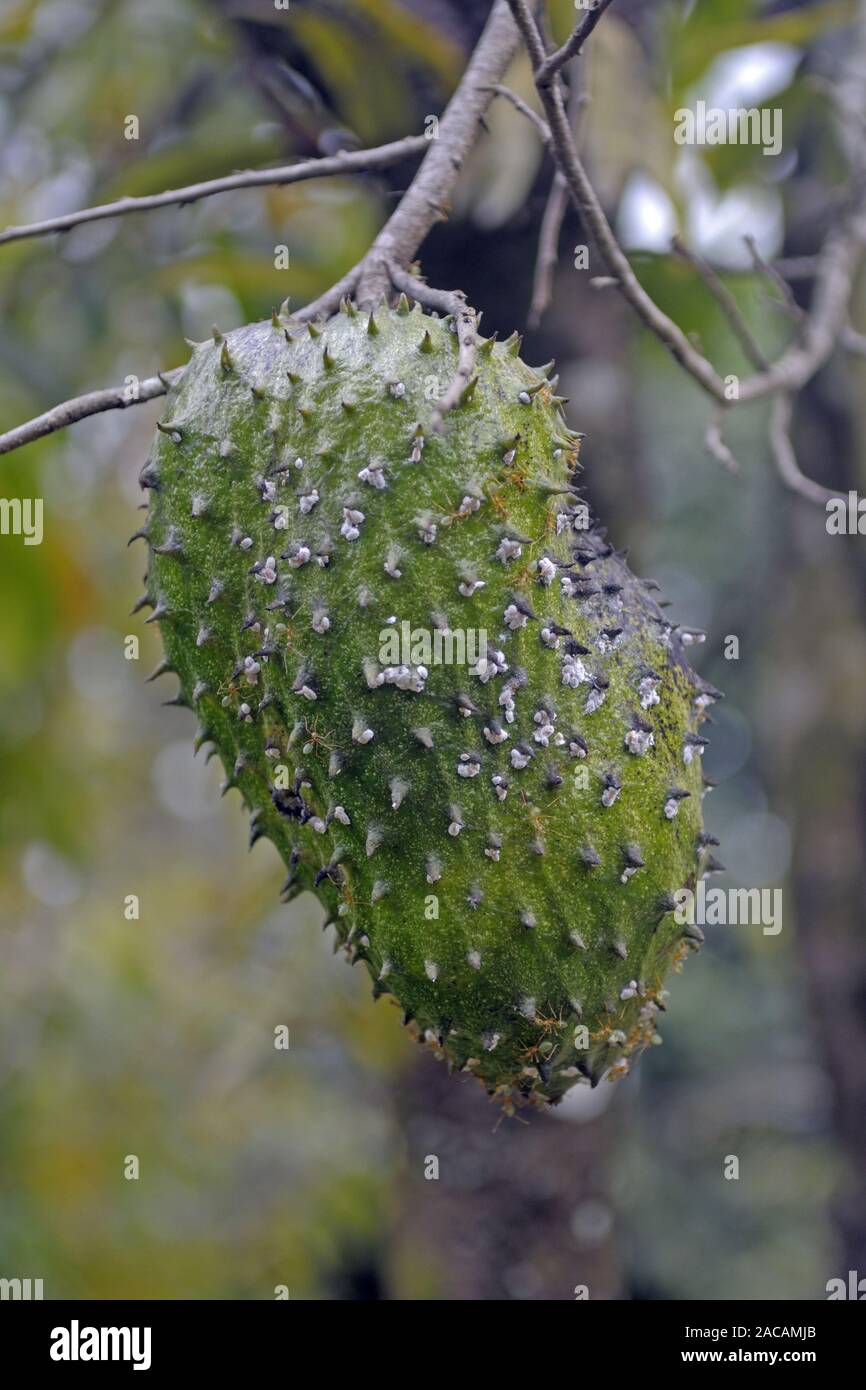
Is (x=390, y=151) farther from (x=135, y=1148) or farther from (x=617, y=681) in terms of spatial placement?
(x=135, y=1148)

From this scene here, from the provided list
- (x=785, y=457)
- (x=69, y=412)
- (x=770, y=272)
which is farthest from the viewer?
(x=770, y=272)

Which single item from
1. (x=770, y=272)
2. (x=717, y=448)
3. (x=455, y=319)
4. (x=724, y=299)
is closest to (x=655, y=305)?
(x=724, y=299)

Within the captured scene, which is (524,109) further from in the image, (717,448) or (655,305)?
(655,305)

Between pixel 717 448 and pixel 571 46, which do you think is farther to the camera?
pixel 717 448

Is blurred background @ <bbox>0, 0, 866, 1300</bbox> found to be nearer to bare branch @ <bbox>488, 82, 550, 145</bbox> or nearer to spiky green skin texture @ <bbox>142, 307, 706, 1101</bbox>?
spiky green skin texture @ <bbox>142, 307, 706, 1101</bbox>

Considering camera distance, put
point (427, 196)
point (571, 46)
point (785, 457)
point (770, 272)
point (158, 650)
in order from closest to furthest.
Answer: point (571, 46) → point (427, 196) → point (785, 457) → point (770, 272) → point (158, 650)
